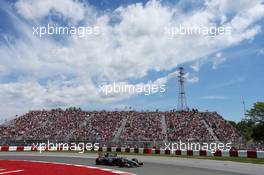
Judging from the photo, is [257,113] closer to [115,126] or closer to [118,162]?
[115,126]

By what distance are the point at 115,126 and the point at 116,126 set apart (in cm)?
14

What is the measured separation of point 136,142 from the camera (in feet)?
136

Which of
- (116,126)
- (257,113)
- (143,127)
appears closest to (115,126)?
(116,126)

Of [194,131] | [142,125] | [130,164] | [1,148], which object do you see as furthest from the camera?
[142,125]

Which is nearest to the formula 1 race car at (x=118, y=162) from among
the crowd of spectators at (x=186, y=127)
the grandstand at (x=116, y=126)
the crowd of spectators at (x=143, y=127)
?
the grandstand at (x=116, y=126)

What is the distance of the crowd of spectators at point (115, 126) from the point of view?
1875 inches

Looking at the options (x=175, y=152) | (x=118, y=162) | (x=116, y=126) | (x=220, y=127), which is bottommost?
(x=175, y=152)

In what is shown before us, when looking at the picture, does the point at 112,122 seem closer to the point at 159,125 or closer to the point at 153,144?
the point at 159,125

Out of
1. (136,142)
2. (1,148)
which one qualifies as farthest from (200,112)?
(1,148)

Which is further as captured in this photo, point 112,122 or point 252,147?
point 112,122

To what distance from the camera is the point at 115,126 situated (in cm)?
5200

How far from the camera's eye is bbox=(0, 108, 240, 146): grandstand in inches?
1859

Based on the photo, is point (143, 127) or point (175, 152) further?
point (143, 127)

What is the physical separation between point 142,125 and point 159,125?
234cm
